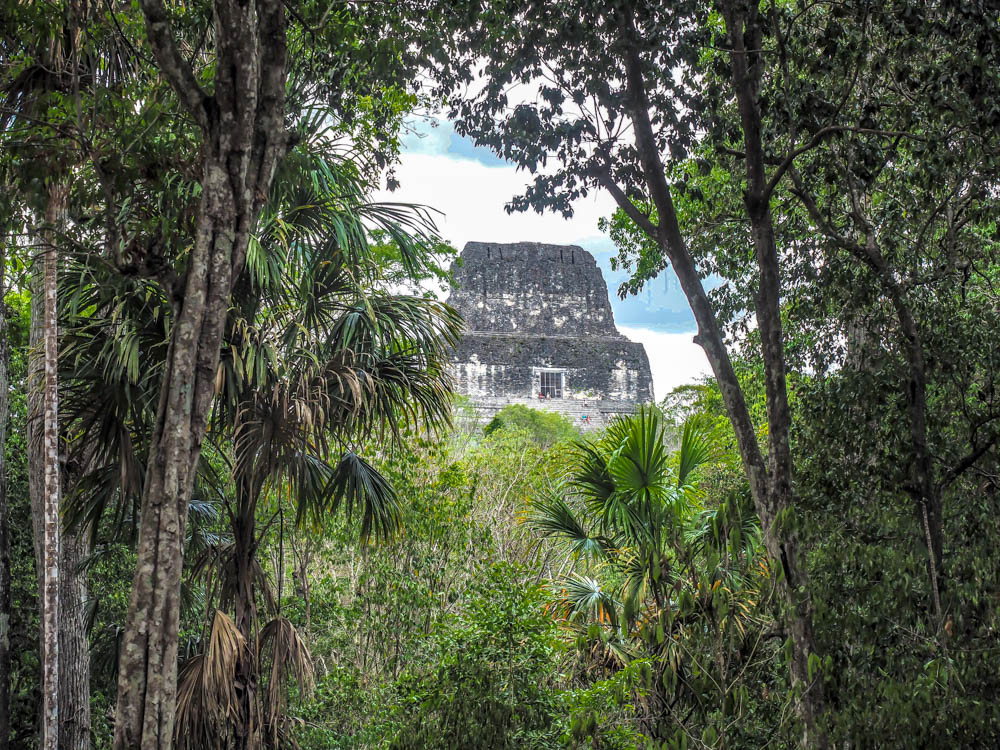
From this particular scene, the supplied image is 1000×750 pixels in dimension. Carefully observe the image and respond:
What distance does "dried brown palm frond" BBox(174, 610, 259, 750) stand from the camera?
17.1 ft

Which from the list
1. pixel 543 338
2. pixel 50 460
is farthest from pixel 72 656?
pixel 543 338

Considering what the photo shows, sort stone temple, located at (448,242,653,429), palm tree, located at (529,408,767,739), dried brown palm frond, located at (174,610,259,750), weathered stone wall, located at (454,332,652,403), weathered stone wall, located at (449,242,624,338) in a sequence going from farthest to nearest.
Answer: weathered stone wall, located at (449,242,624,338), stone temple, located at (448,242,653,429), weathered stone wall, located at (454,332,652,403), palm tree, located at (529,408,767,739), dried brown palm frond, located at (174,610,259,750)

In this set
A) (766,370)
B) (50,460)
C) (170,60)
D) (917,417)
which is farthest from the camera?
(50,460)

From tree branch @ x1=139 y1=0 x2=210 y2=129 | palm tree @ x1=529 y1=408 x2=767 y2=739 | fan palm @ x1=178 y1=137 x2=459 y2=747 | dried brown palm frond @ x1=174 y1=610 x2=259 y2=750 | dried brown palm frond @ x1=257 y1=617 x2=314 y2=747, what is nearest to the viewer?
tree branch @ x1=139 y1=0 x2=210 y2=129

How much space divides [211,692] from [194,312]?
281 cm

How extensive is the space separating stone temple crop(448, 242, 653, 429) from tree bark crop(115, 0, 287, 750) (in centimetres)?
2519

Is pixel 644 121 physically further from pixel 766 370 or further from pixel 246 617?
pixel 246 617

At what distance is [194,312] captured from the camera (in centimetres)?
351

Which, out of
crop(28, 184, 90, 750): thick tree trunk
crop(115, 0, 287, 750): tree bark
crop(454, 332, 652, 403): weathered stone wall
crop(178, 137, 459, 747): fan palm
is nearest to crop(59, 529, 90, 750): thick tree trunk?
crop(28, 184, 90, 750): thick tree trunk

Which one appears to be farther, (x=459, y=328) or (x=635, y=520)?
(x=459, y=328)

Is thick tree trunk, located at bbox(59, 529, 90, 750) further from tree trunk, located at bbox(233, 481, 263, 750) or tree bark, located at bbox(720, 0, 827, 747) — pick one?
tree bark, located at bbox(720, 0, 827, 747)

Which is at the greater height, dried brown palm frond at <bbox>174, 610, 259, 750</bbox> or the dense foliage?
the dense foliage

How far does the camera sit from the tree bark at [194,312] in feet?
10.4

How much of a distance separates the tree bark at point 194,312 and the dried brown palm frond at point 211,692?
1.91 meters
